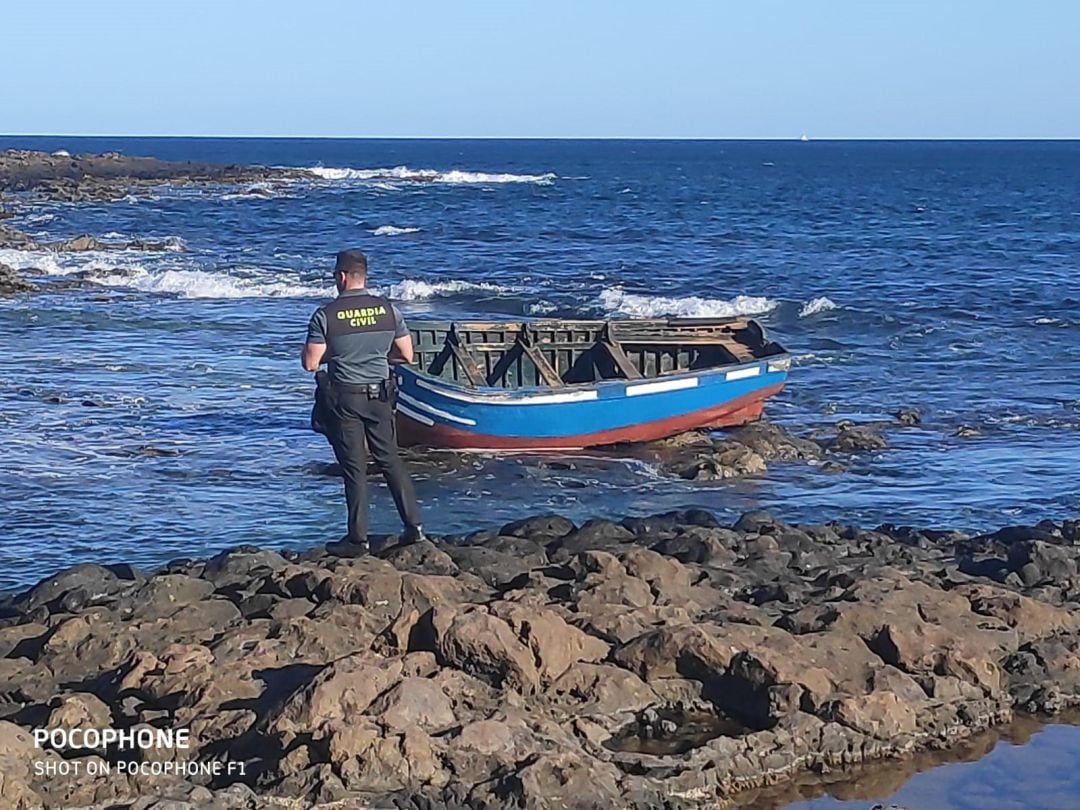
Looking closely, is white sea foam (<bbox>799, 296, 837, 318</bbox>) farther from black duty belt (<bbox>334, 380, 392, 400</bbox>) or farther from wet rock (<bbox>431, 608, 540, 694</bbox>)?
wet rock (<bbox>431, 608, 540, 694</bbox>)

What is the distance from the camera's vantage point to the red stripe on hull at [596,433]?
619 inches

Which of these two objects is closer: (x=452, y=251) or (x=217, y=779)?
(x=217, y=779)

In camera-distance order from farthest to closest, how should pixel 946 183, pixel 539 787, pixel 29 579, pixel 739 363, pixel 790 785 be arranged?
pixel 946 183, pixel 739 363, pixel 29 579, pixel 790 785, pixel 539 787

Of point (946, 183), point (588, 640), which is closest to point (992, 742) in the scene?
point (588, 640)

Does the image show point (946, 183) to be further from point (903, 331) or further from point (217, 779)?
point (217, 779)

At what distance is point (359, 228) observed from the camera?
52094 mm

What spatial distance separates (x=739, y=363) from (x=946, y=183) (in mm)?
75655

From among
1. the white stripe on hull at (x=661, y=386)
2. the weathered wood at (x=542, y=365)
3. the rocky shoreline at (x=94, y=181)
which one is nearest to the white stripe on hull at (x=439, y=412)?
the weathered wood at (x=542, y=365)

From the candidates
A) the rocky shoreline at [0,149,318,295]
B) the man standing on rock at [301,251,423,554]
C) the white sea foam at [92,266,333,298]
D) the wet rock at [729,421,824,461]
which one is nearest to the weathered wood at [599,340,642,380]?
the wet rock at [729,421,824,461]

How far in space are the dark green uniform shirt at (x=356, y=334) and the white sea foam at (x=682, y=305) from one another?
67.1ft

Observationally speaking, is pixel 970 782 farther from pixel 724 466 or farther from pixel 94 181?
pixel 94 181

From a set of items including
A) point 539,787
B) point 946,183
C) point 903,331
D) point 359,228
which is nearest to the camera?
point 539,787

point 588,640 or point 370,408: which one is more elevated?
point 370,408

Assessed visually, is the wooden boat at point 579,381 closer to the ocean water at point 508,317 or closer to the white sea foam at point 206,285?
the ocean water at point 508,317
